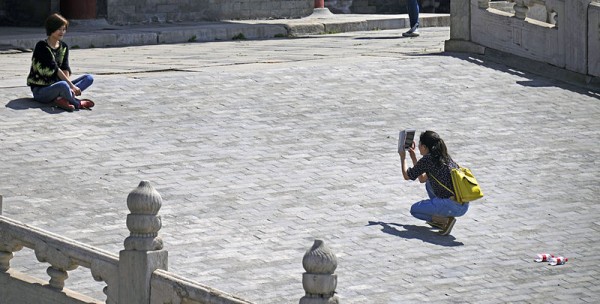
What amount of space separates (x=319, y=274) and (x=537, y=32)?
12.1m

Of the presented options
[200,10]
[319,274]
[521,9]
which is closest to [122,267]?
[319,274]

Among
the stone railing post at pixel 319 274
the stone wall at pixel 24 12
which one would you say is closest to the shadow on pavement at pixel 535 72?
the stone wall at pixel 24 12

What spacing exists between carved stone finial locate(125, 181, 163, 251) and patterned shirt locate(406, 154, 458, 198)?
384 cm

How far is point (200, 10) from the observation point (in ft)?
84.1

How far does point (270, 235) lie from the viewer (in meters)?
12.2

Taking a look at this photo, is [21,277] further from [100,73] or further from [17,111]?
[100,73]

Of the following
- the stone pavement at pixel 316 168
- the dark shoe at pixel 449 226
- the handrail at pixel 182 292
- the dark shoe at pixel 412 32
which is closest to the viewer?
the handrail at pixel 182 292

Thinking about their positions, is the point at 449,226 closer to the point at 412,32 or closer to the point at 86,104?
the point at 86,104

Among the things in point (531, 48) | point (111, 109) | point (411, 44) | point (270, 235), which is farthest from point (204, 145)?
point (411, 44)

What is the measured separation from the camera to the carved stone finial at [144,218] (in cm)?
902

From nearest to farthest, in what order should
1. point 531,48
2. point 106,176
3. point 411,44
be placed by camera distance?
point 106,176 < point 531,48 < point 411,44

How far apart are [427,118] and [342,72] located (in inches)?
80.2

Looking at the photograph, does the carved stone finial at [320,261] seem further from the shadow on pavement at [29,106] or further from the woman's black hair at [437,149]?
the shadow on pavement at [29,106]

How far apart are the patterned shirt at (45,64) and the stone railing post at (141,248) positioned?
623cm
